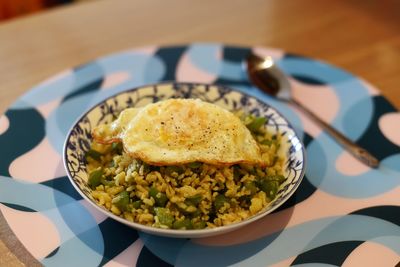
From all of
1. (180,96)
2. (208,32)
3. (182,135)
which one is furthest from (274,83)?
(182,135)

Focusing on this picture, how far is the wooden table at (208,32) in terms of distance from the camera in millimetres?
A: 1910

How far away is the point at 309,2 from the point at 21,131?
177 centimetres

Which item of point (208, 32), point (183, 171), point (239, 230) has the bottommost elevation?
point (239, 230)

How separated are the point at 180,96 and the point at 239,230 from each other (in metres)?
0.59

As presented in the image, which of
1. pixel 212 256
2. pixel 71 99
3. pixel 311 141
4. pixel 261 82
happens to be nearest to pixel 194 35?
pixel 261 82

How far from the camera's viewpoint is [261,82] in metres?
1.80

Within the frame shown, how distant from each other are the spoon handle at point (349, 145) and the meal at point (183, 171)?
0.32 metres

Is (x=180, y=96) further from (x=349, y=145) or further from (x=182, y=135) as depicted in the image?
(x=349, y=145)

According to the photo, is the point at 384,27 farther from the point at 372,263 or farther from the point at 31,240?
the point at 31,240

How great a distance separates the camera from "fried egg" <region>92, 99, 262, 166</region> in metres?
1.14

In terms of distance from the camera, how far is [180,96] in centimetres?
156

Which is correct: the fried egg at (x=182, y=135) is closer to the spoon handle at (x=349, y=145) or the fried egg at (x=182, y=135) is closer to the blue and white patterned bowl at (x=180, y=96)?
the blue and white patterned bowl at (x=180, y=96)

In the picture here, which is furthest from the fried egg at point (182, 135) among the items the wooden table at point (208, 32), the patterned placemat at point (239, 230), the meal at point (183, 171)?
the wooden table at point (208, 32)

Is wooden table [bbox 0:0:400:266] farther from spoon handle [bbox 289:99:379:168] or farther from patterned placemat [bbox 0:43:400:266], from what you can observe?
spoon handle [bbox 289:99:379:168]
